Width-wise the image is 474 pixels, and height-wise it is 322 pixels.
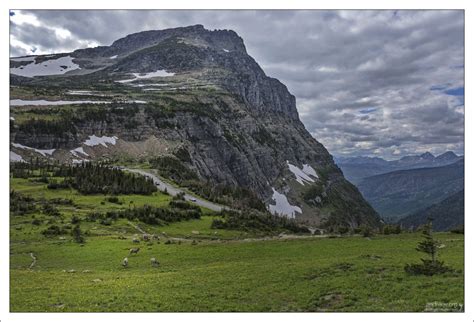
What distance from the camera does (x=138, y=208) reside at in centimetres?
8569

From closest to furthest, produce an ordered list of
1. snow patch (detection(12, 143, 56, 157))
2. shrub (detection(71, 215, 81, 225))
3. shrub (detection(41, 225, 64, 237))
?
1. shrub (detection(41, 225, 64, 237))
2. shrub (detection(71, 215, 81, 225))
3. snow patch (detection(12, 143, 56, 157))

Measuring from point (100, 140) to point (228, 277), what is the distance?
16070 centimetres

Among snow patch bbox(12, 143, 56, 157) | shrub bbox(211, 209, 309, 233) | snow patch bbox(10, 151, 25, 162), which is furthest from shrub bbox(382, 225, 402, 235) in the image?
snow patch bbox(12, 143, 56, 157)

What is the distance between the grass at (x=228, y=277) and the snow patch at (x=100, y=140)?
391 ft

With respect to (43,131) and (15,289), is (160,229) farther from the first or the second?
(43,131)

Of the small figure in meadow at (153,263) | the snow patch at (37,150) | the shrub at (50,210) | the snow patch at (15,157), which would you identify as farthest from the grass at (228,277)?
the snow patch at (37,150)

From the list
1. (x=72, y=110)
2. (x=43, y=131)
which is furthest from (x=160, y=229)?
(x=72, y=110)

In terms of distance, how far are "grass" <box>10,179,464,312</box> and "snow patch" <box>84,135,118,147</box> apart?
391 feet

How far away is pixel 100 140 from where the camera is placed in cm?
18212

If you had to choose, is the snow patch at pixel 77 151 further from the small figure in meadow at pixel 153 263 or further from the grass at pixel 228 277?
the small figure in meadow at pixel 153 263

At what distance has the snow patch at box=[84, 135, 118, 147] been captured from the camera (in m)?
177

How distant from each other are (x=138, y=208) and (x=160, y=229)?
1143 cm

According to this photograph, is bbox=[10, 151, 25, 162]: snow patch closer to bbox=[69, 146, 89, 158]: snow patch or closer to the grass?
bbox=[69, 146, 89, 158]: snow patch

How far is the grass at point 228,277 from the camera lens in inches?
1160
